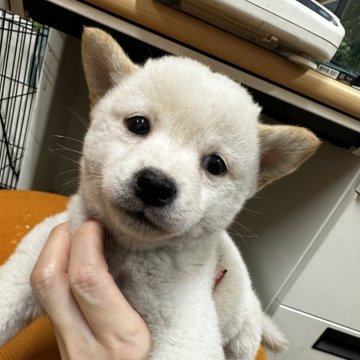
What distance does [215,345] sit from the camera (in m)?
0.56

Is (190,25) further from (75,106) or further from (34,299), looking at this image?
(75,106)

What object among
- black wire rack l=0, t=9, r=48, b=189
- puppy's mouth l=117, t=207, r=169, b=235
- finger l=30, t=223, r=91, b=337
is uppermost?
puppy's mouth l=117, t=207, r=169, b=235

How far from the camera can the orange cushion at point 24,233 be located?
674mm

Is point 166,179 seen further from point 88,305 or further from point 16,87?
point 16,87

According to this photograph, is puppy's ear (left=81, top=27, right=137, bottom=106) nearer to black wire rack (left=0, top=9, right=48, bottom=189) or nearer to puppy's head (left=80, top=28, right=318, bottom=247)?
puppy's head (left=80, top=28, right=318, bottom=247)

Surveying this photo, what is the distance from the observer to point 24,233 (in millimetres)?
961

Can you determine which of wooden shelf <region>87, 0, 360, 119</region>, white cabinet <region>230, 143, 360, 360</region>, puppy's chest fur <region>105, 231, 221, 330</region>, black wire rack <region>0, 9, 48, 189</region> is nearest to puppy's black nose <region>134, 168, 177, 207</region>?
puppy's chest fur <region>105, 231, 221, 330</region>

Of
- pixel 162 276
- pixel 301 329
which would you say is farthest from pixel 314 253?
pixel 162 276

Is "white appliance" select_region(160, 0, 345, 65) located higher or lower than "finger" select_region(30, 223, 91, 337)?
higher

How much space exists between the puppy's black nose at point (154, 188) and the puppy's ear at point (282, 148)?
0.76ft

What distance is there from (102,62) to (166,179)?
0.96ft

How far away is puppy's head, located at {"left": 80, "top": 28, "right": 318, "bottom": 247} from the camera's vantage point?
0.51m

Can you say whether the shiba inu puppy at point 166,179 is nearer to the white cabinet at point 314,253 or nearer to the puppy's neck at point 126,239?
the puppy's neck at point 126,239

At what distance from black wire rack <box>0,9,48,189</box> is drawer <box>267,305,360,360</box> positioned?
1.40m
